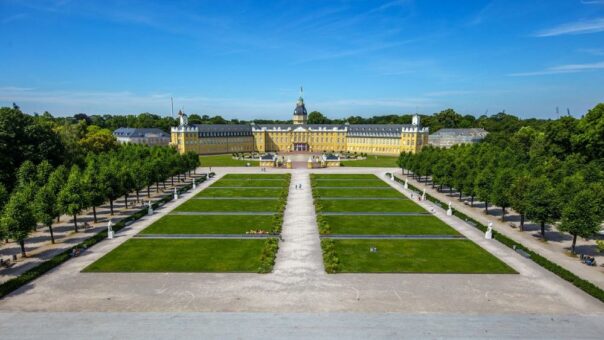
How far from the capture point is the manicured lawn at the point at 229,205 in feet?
160

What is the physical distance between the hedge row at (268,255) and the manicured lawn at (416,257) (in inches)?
211

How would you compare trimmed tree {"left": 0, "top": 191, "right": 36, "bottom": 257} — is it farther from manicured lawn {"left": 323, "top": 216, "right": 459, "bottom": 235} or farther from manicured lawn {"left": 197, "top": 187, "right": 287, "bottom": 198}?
manicured lawn {"left": 197, "top": 187, "right": 287, "bottom": 198}

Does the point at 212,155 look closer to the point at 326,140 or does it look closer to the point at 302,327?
the point at 326,140

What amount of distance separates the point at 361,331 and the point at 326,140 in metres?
133

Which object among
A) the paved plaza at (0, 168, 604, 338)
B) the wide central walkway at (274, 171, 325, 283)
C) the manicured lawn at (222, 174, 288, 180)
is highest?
the manicured lawn at (222, 174, 288, 180)

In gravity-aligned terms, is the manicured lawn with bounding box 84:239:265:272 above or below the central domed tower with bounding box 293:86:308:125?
below

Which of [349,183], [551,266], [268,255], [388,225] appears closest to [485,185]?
[388,225]

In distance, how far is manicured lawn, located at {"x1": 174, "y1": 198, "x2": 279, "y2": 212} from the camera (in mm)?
48844

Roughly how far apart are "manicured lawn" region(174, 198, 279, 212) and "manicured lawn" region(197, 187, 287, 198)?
4092mm

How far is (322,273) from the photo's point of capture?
A: 27719 mm

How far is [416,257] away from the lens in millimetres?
31172

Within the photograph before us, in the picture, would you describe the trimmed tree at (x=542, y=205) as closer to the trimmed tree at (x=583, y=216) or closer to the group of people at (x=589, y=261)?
the trimmed tree at (x=583, y=216)

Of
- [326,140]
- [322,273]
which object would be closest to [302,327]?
[322,273]

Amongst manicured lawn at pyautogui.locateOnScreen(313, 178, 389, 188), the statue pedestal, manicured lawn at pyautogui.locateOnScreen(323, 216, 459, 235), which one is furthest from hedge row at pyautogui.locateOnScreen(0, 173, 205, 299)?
the statue pedestal
